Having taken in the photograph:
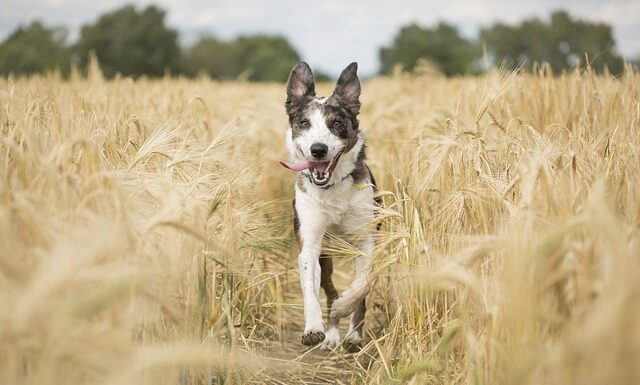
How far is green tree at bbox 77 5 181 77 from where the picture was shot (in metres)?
53.8

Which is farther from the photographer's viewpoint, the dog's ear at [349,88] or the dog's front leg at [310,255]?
the dog's ear at [349,88]

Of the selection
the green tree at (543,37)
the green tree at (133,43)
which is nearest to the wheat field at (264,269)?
the green tree at (133,43)

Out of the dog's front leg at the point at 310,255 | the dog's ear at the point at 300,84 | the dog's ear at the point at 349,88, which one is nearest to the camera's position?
the dog's front leg at the point at 310,255

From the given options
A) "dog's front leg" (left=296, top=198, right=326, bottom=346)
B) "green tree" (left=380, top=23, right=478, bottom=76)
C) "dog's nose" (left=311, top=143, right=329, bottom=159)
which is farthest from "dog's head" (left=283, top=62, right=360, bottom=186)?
"green tree" (left=380, top=23, right=478, bottom=76)

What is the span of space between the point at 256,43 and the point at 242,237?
95.1 meters

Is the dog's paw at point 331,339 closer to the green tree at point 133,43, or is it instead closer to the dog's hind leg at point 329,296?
the dog's hind leg at point 329,296

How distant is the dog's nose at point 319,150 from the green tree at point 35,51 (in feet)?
154

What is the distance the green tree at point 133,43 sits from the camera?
177 feet

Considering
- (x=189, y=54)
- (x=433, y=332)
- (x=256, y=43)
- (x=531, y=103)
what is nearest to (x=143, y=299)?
(x=433, y=332)

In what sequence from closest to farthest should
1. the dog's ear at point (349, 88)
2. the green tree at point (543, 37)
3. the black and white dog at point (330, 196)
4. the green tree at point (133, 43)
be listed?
the black and white dog at point (330, 196), the dog's ear at point (349, 88), the green tree at point (133, 43), the green tree at point (543, 37)

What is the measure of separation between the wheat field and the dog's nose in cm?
58

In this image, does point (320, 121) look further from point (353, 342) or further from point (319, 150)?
point (353, 342)

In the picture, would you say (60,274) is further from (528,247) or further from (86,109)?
(86,109)

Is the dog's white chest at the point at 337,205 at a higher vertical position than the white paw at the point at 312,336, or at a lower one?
higher
